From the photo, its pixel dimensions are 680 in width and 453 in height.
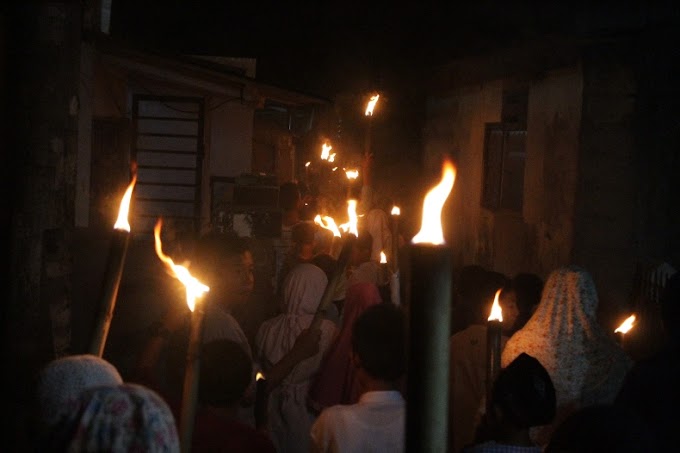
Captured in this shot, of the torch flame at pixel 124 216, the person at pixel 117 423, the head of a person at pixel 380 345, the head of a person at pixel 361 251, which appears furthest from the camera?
the head of a person at pixel 361 251

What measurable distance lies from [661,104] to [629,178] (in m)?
0.79

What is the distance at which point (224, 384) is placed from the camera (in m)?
3.78

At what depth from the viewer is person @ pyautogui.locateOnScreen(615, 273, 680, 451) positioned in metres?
4.22

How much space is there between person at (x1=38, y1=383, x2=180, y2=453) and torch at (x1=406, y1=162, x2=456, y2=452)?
33.1 inches

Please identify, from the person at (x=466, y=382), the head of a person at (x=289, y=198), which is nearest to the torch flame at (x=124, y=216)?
the person at (x=466, y=382)

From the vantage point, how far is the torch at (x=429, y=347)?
1.68 metres

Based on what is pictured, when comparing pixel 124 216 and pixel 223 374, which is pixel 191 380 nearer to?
pixel 124 216

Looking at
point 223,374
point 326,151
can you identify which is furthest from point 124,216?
point 326,151

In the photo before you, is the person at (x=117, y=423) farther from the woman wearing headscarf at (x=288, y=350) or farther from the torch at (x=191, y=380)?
the woman wearing headscarf at (x=288, y=350)

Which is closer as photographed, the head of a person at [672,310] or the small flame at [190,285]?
the small flame at [190,285]

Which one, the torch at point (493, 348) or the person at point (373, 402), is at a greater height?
the torch at point (493, 348)

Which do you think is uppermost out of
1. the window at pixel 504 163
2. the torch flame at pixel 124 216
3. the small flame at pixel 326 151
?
the small flame at pixel 326 151

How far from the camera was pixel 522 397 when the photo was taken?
3557 mm

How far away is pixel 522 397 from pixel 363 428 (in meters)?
0.71
